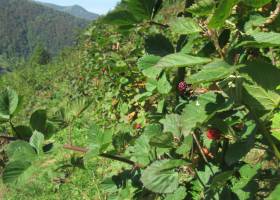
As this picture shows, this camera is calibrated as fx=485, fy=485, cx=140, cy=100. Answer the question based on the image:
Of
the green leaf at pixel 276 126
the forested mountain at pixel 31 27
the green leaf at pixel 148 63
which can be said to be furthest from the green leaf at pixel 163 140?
the forested mountain at pixel 31 27

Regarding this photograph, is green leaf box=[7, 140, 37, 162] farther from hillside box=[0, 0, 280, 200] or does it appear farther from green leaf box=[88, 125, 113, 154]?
green leaf box=[88, 125, 113, 154]

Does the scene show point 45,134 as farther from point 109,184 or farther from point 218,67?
point 218,67

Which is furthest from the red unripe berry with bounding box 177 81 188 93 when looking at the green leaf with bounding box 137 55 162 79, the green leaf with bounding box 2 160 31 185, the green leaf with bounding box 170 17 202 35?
the green leaf with bounding box 2 160 31 185

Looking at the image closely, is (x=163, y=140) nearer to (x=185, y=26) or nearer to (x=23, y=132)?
(x=185, y=26)

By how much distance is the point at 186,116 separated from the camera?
90 cm

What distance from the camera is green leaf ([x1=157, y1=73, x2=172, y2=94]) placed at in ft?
4.42

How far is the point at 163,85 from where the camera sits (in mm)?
1356

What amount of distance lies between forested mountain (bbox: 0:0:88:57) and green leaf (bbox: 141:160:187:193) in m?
154

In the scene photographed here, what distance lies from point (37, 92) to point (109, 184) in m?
20.4

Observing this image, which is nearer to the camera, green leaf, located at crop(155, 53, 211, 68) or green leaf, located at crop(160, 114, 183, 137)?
Result: green leaf, located at crop(155, 53, 211, 68)

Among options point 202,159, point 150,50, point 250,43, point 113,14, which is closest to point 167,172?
point 202,159

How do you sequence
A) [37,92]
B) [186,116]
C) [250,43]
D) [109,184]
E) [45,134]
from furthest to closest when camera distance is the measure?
[37,92] < [109,184] < [45,134] < [186,116] < [250,43]

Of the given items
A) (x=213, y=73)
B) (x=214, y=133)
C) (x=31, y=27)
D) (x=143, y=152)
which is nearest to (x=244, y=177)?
(x=214, y=133)

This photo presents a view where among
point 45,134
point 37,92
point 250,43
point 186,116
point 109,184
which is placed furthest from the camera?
point 37,92
